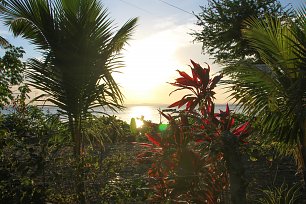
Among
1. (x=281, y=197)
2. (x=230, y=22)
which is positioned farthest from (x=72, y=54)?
(x=230, y=22)

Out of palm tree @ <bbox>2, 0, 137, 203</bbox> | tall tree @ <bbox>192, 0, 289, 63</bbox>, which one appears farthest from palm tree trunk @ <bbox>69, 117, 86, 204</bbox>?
tall tree @ <bbox>192, 0, 289, 63</bbox>

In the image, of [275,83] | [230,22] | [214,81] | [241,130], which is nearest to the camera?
[241,130]

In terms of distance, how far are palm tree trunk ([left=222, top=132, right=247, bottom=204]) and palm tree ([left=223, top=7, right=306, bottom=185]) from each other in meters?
0.96

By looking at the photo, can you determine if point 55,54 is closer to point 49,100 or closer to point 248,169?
point 49,100

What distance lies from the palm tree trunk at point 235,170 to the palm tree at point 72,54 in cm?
182

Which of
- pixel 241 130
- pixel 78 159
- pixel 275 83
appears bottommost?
pixel 78 159

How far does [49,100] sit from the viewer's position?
132 inches

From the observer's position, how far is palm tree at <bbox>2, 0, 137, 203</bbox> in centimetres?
335

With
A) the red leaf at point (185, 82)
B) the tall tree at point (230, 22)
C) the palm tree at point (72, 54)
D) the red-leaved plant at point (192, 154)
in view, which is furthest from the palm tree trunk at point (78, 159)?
the tall tree at point (230, 22)

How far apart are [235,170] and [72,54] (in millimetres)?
2171

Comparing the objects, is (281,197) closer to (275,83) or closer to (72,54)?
(275,83)

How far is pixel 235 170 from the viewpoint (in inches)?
73.5

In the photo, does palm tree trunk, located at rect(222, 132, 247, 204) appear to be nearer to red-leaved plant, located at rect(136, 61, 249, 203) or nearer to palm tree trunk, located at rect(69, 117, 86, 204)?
red-leaved plant, located at rect(136, 61, 249, 203)

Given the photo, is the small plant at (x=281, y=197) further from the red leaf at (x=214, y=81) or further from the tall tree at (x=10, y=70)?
the tall tree at (x=10, y=70)
